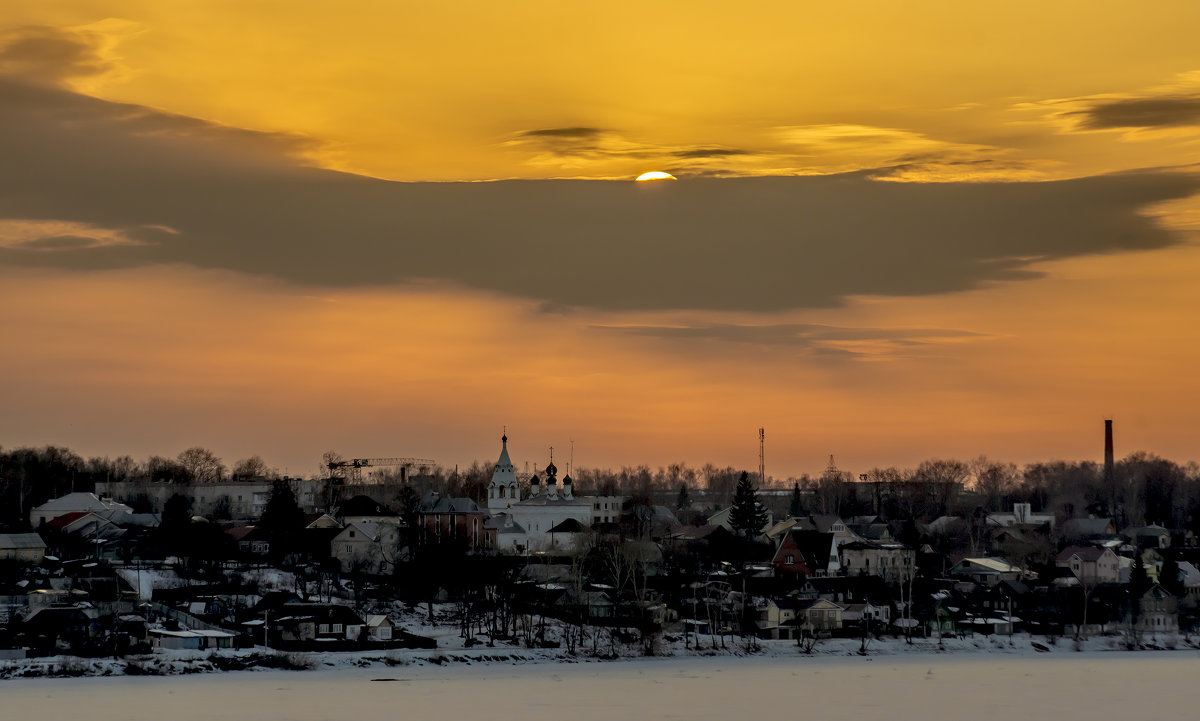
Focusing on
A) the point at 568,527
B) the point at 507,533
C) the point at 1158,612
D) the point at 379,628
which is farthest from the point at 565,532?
the point at 379,628

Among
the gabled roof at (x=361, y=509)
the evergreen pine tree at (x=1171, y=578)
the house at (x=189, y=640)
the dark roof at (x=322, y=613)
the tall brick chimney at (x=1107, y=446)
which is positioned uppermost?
the tall brick chimney at (x=1107, y=446)

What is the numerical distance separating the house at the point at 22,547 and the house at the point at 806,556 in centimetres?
2765

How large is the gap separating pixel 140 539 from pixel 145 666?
25314mm

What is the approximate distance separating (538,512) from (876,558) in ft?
Result: 59.4

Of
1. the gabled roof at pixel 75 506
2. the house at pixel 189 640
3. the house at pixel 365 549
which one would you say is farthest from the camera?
the gabled roof at pixel 75 506

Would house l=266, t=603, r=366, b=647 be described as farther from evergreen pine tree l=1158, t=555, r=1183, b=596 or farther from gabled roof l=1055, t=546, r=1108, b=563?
gabled roof l=1055, t=546, r=1108, b=563

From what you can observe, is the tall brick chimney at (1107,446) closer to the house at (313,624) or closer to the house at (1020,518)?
the house at (1020,518)

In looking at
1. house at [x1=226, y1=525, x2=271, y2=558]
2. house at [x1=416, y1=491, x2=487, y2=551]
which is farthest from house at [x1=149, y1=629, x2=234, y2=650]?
house at [x1=416, y1=491, x2=487, y2=551]

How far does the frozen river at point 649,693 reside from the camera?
34.2 m

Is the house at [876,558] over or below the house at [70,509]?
below

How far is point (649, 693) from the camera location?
38.2 meters

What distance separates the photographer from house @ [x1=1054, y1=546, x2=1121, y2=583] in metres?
69.7

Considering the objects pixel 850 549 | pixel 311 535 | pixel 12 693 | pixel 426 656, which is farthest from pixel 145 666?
pixel 850 549

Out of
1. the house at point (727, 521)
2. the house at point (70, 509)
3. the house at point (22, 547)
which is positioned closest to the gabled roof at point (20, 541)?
the house at point (22, 547)
